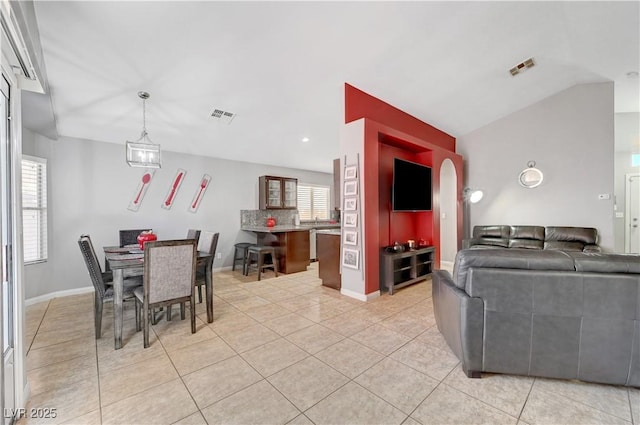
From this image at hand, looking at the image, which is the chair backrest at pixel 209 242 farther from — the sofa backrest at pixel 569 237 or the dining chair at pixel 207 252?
the sofa backrest at pixel 569 237

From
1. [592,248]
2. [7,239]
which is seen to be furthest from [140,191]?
[592,248]

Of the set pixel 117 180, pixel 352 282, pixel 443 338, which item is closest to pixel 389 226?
pixel 352 282

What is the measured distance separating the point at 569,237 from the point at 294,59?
5.49m

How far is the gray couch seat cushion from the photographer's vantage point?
1.76 meters

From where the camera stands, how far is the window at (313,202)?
276 inches

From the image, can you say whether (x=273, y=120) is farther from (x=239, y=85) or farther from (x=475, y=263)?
(x=475, y=263)

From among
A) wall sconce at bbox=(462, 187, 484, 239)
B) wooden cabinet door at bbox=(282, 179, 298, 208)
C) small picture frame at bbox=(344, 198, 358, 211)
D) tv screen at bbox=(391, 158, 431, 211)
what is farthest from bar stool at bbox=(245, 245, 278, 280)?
wall sconce at bbox=(462, 187, 484, 239)

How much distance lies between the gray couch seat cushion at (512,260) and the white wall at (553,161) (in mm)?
4372

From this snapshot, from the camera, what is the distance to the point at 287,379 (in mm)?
1924

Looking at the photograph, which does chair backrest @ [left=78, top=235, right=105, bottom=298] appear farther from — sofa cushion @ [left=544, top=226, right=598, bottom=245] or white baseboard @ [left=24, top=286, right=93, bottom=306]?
sofa cushion @ [left=544, top=226, right=598, bottom=245]

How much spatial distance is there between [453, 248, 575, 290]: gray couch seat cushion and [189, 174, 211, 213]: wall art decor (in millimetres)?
4805

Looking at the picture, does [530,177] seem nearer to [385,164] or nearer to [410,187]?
[410,187]

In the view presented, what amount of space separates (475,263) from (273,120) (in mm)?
3656

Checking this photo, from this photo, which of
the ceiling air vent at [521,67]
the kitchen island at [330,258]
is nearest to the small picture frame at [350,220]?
the kitchen island at [330,258]
